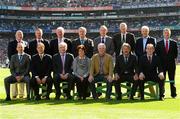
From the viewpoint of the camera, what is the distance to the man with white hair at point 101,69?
41.4 feet

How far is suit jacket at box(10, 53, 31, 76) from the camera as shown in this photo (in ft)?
43.1

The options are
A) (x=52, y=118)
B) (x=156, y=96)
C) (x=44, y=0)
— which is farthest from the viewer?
(x=44, y=0)

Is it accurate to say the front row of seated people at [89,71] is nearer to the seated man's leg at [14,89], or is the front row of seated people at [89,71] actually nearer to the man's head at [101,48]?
the man's head at [101,48]

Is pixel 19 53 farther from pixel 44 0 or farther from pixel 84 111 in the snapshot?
pixel 44 0

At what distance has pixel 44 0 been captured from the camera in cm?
7388

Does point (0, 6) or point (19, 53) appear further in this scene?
point (0, 6)

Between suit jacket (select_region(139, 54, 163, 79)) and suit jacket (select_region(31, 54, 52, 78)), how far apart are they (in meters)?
2.70

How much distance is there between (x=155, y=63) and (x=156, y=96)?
37.4 inches

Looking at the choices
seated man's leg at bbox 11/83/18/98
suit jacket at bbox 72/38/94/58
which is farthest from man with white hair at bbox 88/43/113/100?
seated man's leg at bbox 11/83/18/98

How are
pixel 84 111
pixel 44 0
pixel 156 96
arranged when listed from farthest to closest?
pixel 44 0, pixel 156 96, pixel 84 111

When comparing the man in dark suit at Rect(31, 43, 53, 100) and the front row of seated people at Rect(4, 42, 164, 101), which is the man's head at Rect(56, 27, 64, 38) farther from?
the man in dark suit at Rect(31, 43, 53, 100)

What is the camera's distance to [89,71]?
42.4 ft

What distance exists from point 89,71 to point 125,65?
3.47 ft

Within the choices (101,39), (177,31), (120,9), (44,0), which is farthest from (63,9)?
(101,39)
